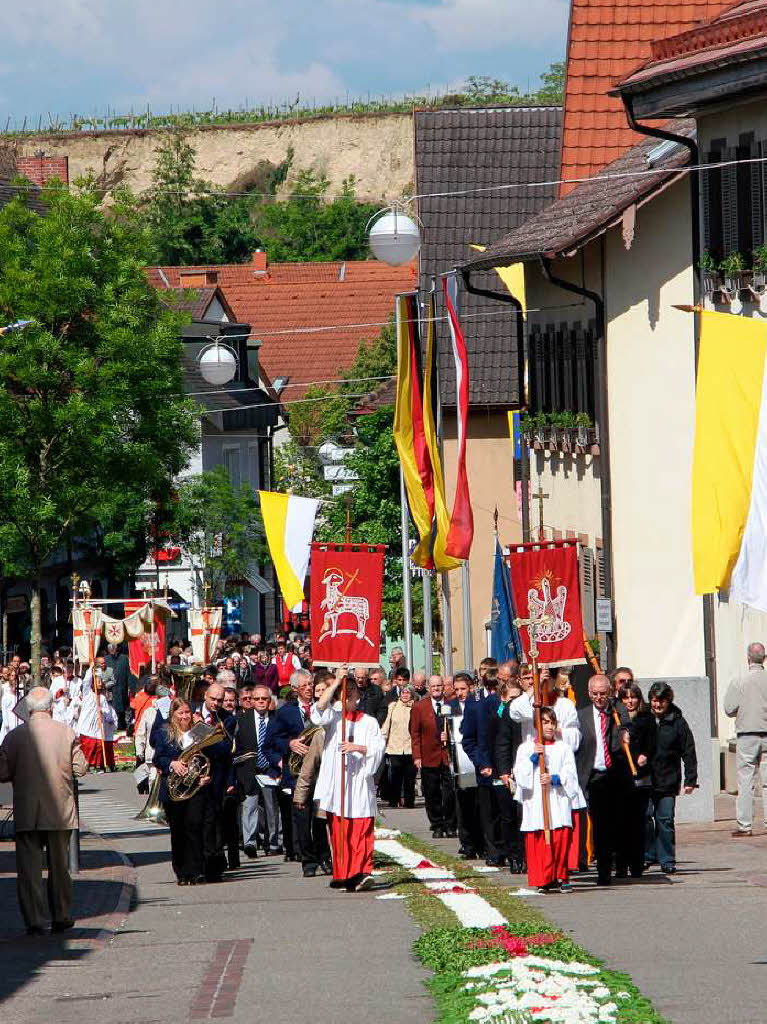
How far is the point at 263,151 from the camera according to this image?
4749 inches

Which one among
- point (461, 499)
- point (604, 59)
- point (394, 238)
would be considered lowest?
point (461, 499)

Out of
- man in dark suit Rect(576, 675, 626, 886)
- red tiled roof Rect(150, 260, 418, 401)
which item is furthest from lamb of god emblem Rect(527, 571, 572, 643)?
red tiled roof Rect(150, 260, 418, 401)

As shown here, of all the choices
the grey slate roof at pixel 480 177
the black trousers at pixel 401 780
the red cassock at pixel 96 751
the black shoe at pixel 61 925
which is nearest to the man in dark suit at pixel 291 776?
the black shoe at pixel 61 925

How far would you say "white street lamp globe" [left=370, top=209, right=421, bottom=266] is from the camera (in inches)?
1077

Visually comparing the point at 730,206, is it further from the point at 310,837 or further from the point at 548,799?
the point at 548,799

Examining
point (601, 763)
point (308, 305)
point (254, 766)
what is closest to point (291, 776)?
point (254, 766)

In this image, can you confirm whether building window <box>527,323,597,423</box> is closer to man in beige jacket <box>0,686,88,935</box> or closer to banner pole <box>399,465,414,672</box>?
banner pole <box>399,465,414,672</box>

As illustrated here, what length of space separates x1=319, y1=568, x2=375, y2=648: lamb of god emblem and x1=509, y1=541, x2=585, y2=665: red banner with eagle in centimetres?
182

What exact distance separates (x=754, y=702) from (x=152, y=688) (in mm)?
9141

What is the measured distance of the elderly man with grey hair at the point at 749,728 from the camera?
20000 millimetres

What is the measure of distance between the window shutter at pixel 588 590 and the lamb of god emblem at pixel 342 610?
805cm

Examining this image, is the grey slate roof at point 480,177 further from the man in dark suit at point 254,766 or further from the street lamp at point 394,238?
the man in dark suit at point 254,766

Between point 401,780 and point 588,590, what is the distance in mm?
6789

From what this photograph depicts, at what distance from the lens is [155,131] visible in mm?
119250
